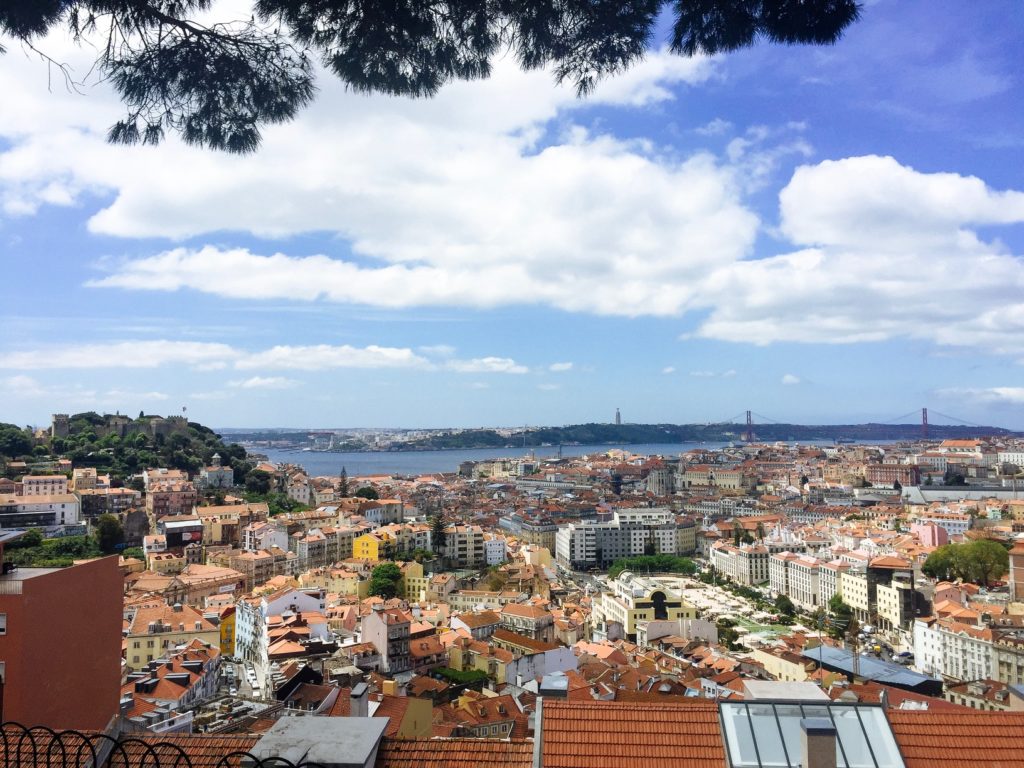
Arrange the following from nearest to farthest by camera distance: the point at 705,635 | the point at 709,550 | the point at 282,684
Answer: the point at 282,684, the point at 705,635, the point at 709,550

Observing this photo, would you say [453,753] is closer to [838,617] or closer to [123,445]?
[838,617]

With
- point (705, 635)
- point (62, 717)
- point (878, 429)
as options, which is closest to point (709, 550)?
point (705, 635)

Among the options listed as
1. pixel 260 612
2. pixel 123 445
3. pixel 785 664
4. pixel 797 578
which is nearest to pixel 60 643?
pixel 260 612

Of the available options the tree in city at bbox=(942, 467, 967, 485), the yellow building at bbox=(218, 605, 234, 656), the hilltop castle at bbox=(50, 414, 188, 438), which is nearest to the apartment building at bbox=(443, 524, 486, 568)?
the yellow building at bbox=(218, 605, 234, 656)

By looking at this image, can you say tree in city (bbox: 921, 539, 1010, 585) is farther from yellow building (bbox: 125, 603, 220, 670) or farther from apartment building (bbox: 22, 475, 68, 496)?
apartment building (bbox: 22, 475, 68, 496)

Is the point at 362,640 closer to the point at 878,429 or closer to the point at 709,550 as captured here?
the point at 709,550

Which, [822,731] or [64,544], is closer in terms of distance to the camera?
[822,731]
